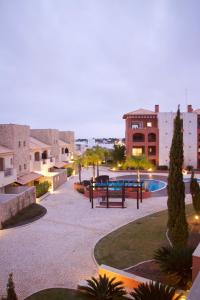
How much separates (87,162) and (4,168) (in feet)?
48.3

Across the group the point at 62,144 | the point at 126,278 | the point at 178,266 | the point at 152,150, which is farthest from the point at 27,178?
the point at 152,150

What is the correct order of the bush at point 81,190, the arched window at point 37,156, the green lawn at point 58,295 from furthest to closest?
1. the arched window at point 37,156
2. the bush at point 81,190
3. the green lawn at point 58,295

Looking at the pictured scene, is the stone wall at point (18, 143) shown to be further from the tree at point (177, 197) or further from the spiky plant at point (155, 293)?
the spiky plant at point (155, 293)

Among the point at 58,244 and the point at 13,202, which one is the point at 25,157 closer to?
the point at 13,202

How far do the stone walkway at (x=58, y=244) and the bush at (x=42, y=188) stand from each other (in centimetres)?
279

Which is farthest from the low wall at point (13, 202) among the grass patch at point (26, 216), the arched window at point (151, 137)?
the arched window at point (151, 137)

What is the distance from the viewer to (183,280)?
36.6 ft

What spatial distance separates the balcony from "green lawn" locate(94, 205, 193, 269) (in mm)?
13636

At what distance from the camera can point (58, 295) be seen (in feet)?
37.3

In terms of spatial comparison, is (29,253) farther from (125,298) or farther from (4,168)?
(4,168)

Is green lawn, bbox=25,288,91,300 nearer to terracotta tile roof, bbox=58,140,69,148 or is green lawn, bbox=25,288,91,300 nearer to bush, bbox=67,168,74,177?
bush, bbox=67,168,74,177

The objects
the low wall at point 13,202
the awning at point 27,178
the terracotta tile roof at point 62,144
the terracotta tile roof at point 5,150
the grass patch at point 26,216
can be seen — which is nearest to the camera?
the low wall at point 13,202

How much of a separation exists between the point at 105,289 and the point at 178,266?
3.48 m

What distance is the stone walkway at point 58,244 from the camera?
13.0 metres
